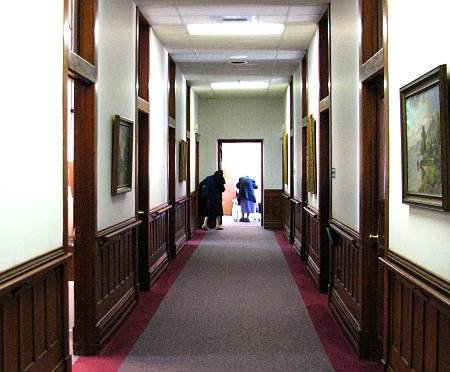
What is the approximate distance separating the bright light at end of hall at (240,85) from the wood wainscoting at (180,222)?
284 cm

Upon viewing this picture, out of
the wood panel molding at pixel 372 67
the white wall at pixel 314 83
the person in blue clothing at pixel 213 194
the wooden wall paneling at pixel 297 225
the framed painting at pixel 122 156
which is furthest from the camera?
the person in blue clothing at pixel 213 194

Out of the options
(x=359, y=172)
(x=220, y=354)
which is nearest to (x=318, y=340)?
(x=220, y=354)

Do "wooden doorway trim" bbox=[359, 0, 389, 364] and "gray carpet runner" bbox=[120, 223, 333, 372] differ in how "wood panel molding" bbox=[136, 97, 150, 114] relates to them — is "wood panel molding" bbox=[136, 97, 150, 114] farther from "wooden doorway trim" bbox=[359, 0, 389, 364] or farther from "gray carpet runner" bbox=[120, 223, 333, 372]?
"wooden doorway trim" bbox=[359, 0, 389, 364]

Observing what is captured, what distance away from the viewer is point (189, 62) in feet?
31.6

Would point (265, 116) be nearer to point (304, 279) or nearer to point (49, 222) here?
point (304, 279)

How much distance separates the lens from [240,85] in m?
12.5

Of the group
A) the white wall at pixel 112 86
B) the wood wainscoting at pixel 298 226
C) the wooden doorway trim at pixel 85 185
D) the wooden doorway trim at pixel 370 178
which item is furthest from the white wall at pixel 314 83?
the wooden doorway trim at pixel 85 185

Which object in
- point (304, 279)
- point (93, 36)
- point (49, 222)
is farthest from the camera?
point (304, 279)

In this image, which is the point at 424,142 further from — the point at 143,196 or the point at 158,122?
the point at 158,122

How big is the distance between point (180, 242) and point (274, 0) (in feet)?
18.4

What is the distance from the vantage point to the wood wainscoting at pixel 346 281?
15.0ft

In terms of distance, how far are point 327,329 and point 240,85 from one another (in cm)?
821

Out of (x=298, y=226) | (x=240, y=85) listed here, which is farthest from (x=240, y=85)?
(x=298, y=226)

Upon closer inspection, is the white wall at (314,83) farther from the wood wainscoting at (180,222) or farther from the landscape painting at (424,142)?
the landscape painting at (424,142)
